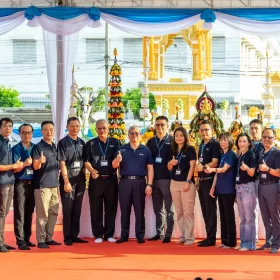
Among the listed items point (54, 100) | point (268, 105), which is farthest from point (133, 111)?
point (54, 100)

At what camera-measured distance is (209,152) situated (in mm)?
8961

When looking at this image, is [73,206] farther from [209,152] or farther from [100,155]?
[209,152]

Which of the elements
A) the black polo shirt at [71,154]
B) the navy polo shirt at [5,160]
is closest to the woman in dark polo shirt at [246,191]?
the black polo shirt at [71,154]

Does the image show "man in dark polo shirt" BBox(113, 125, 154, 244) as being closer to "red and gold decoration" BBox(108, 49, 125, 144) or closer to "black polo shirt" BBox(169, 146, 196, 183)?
"black polo shirt" BBox(169, 146, 196, 183)

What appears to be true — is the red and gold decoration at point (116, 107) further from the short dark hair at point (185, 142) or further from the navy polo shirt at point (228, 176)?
the navy polo shirt at point (228, 176)

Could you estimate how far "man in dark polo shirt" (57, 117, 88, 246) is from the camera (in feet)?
29.8

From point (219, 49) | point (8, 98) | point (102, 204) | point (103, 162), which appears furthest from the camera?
point (219, 49)

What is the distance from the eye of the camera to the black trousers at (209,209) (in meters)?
8.98

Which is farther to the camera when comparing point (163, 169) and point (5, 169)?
point (163, 169)

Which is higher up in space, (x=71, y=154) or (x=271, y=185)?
(x=71, y=154)

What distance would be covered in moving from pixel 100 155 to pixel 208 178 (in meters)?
1.29

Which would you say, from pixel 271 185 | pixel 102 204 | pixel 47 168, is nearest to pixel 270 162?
pixel 271 185

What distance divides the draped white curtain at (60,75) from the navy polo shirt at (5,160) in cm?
192

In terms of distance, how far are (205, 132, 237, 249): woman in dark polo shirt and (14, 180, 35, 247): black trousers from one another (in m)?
1.95
